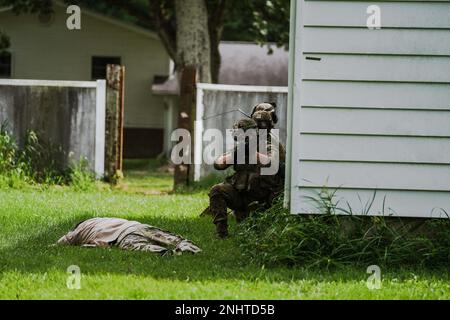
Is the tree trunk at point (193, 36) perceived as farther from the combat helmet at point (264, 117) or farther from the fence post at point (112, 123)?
the combat helmet at point (264, 117)

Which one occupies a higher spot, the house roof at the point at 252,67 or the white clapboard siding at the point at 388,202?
the house roof at the point at 252,67

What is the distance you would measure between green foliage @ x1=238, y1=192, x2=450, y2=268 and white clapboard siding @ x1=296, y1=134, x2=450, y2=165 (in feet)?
1.23

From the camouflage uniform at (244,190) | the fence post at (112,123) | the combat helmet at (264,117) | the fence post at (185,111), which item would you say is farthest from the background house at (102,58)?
the camouflage uniform at (244,190)

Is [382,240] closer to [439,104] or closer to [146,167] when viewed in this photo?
[439,104]

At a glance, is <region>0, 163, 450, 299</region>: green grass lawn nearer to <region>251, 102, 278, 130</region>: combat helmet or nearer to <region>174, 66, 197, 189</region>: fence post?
<region>251, 102, 278, 130</region>: combat helmet

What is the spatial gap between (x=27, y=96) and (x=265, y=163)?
20.6 feet

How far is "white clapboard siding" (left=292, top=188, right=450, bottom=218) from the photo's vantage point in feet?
25.8

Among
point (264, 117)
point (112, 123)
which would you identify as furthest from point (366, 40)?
point (112, 123)

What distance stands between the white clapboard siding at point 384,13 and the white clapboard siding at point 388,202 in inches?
55.5

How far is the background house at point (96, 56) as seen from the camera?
28.5 meters

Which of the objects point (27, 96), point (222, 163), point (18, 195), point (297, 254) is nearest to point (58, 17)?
point (27, 96)

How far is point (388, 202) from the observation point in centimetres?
789

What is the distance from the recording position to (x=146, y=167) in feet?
80.4

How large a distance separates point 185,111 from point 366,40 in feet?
22.5
